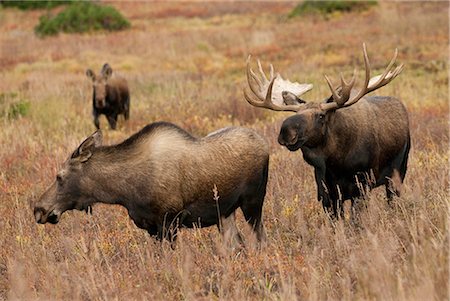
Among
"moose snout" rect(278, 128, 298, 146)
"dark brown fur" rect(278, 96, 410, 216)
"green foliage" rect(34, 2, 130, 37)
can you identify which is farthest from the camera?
"green foliage" rect(34, 2, 130, 37)

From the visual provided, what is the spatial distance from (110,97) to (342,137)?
897 centimetres

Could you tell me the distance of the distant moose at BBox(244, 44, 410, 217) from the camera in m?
5.93

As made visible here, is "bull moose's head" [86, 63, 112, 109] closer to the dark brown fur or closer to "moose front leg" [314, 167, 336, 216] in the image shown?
the dark brown fur

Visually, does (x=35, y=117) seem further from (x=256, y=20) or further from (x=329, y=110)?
(x=256, y=20)

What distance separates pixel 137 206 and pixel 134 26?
36535mm

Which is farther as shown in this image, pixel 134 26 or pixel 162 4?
pixel 162 4

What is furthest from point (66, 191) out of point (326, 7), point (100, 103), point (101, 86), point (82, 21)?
point (326, 7)

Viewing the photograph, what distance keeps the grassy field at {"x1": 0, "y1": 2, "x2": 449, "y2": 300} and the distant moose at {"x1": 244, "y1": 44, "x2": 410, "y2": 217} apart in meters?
0.27

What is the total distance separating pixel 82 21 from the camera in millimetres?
38031

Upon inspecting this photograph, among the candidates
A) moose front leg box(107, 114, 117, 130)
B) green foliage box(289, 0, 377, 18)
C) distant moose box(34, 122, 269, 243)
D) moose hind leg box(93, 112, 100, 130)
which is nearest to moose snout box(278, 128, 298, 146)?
distant moose box(34, 122, 269, 243)

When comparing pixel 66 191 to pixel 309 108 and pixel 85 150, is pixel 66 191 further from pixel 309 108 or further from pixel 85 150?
pixel 309 108

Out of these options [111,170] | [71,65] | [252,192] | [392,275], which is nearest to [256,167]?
[252,192]

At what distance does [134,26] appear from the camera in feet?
134

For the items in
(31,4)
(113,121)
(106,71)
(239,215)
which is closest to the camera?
(239,215)
